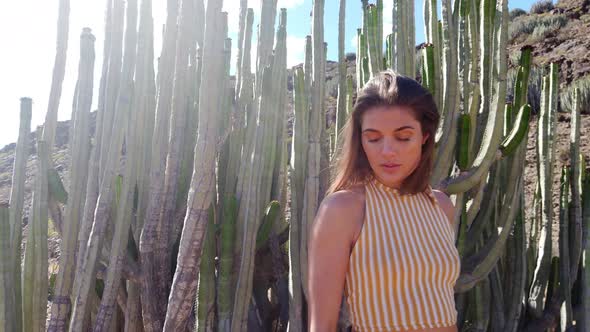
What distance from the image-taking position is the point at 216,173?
2844 mm

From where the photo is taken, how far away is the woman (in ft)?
5.24

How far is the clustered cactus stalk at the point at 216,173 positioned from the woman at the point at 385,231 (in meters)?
0.64

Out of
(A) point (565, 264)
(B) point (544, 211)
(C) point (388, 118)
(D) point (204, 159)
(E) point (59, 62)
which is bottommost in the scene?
(A) point (565, 264)

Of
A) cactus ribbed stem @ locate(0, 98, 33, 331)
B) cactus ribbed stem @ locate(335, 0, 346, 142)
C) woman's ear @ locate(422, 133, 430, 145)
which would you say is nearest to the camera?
woman's ear @ locate(422, 133, 430, 145)

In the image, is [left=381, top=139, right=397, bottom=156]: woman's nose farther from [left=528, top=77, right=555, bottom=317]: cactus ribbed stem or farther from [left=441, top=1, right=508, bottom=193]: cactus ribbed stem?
[left=528, top=77, right=555, bottom=317]: cactus ribbed stem

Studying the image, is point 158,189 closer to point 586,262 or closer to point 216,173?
point 216,173

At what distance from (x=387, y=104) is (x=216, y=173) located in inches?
51.1

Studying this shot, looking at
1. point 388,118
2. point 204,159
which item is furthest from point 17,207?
point 388,118

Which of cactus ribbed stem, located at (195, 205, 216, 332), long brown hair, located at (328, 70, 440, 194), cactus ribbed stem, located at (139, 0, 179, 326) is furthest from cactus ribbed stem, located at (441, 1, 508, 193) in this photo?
cactus ribbed stem, located at (139, 0, 179, 326)

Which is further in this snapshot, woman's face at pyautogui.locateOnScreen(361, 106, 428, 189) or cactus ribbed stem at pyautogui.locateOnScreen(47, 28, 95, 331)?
cactus ribbed stem at pyautogui.locateOnScreen(47, 28, 95, 331)

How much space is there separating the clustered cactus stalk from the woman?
2.10 feet

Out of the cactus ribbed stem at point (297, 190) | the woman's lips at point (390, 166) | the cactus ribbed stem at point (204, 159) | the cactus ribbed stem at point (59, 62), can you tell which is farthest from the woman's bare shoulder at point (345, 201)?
the cactus ribbed stem at point (59, 62)

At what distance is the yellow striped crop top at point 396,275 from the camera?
162 centimetres

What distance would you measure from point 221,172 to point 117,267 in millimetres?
686
